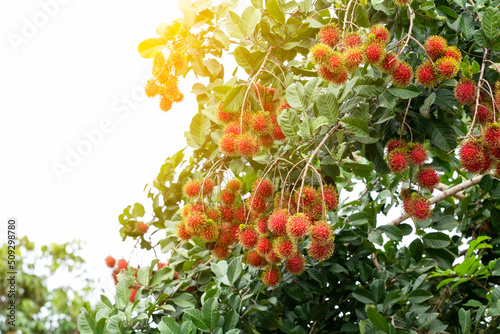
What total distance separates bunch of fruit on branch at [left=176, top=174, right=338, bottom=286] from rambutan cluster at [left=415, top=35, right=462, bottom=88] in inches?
16.1

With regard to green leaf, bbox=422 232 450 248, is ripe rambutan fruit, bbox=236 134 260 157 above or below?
above

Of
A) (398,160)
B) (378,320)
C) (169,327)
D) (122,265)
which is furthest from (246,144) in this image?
(122,265)

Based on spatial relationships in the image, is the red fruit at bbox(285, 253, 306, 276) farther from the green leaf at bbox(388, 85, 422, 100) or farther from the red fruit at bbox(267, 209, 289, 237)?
the green leaf at bbox(388, 85, 422, 100)

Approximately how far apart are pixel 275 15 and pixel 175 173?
2.93 ft

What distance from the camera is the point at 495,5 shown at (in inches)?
60.4

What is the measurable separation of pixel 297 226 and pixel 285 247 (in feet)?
0.35

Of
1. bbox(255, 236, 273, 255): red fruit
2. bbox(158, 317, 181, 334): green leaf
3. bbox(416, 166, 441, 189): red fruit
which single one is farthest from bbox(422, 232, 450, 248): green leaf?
bbox(158, 317, 181, 334): green leaf

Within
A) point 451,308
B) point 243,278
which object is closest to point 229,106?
point 243,278

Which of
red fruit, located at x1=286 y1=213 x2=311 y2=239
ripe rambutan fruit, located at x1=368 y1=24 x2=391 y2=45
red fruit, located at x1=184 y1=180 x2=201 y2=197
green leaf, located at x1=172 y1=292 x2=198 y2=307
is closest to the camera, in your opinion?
red fruit, located at x1=286 y1=213 x2=311 y2=239

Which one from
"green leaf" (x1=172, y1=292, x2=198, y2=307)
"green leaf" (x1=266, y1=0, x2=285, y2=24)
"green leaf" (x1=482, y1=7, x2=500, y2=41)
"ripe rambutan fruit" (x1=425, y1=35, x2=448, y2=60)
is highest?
"green leaf" (x1=266, y1=0, x2=285, y2=24)

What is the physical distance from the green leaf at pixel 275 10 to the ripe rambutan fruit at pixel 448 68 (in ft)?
1.78

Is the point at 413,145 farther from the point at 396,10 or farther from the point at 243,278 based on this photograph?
the point at 243,278

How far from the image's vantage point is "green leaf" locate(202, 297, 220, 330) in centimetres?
129

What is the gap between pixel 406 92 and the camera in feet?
4.35
